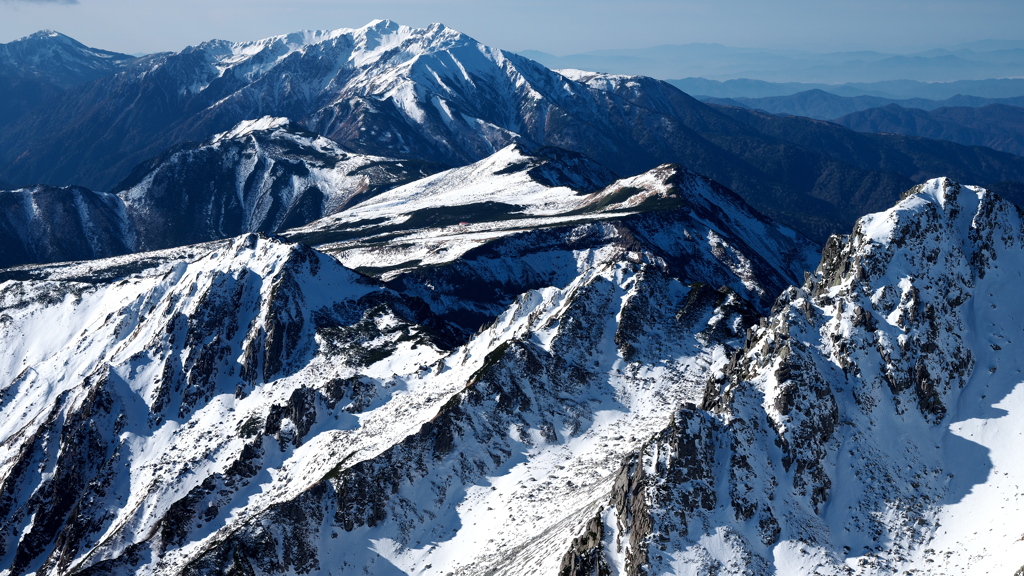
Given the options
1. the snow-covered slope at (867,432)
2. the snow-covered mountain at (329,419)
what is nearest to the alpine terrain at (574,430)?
the snow-covered slope at (867,432)

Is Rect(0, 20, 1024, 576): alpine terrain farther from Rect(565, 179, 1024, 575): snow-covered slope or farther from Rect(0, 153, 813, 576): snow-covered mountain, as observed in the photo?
Rect(0, 153, 813, 576): snow-covered mountain

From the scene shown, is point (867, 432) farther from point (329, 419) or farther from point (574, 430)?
point (329, 419)

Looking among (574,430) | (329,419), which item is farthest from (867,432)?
(329,419)

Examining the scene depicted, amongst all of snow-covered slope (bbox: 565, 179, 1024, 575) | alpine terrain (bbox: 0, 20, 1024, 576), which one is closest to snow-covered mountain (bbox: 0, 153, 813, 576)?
alpine terrain (bbox: 0, 20, 1024, 576)

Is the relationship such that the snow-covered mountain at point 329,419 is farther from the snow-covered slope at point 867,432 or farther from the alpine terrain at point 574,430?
the snow-covered slope at point 867,432

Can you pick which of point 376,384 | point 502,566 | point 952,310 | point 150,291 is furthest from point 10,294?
point 952,310

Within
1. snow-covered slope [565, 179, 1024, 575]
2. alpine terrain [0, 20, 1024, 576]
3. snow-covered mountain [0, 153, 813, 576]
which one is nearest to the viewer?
snow-covered slope [565, 179, 1024, 575]
